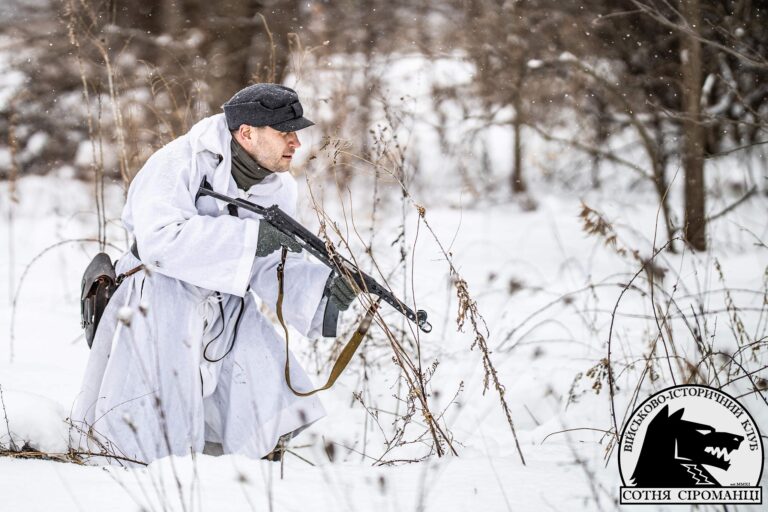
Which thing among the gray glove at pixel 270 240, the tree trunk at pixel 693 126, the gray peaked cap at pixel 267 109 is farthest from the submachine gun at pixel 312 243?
the tree trunk at pixel 693 126

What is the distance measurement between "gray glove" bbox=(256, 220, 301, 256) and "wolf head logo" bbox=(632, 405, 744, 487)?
3.93ft

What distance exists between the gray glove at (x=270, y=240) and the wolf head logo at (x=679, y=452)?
1197mm

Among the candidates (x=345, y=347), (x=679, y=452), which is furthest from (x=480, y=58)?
(x=679, y=452)

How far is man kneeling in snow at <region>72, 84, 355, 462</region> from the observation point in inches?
81.8

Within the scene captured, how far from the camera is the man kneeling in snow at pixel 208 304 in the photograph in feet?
6.82

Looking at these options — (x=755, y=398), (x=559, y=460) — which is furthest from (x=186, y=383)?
(x=755, y=398)

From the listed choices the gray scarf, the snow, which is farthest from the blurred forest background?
the gray scarf

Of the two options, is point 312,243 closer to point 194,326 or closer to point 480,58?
point 194,326

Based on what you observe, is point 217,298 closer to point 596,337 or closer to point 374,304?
point 374,304

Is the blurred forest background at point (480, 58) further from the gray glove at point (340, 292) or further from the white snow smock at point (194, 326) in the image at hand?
the gray glove at point (340, 292)

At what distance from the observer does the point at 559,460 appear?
2119 millimetres

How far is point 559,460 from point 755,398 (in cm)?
92

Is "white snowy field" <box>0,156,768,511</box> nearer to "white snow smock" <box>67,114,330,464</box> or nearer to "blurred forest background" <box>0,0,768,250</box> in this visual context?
"white snow smock" <box>67,114,330,464</box>

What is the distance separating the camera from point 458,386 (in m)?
3.17
